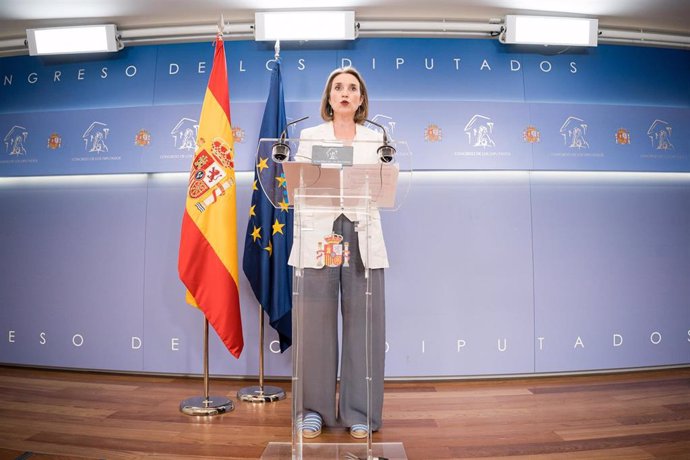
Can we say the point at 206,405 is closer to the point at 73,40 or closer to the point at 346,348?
the point at 346,348

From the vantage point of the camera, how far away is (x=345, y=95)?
72.7 inches

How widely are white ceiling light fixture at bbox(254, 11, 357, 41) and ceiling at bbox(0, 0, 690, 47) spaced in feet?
0.30

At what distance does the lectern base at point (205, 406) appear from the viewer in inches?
83.0

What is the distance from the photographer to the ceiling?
2.82 m

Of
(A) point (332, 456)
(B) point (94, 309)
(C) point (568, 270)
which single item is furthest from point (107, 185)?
(C) point (568, 270)

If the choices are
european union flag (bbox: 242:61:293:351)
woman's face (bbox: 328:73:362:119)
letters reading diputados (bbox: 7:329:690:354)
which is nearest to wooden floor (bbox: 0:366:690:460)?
letters reading diputados (bbox: 7:329:690:354)

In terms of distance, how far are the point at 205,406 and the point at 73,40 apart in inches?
115

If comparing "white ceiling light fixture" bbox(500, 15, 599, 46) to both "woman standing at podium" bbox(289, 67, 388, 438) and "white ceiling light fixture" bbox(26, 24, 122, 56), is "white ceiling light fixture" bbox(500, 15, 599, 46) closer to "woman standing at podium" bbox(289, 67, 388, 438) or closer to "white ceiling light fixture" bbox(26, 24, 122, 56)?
"woman standing at podium" bbox(289, 67, 388, 438)

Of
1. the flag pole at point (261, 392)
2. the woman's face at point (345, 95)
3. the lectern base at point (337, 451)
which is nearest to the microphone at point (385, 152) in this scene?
the woman's face at point (345, 95)

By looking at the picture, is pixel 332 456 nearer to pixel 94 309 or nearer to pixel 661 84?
pixel 94 309

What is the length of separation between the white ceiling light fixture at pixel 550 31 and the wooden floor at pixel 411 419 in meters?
2.50

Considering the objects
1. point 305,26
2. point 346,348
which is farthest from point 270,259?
point 305,26

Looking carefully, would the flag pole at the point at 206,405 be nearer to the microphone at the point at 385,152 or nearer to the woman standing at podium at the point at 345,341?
the woman standing at podium at the point at 345,341

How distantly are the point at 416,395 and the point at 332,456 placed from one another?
1046 millimetres
